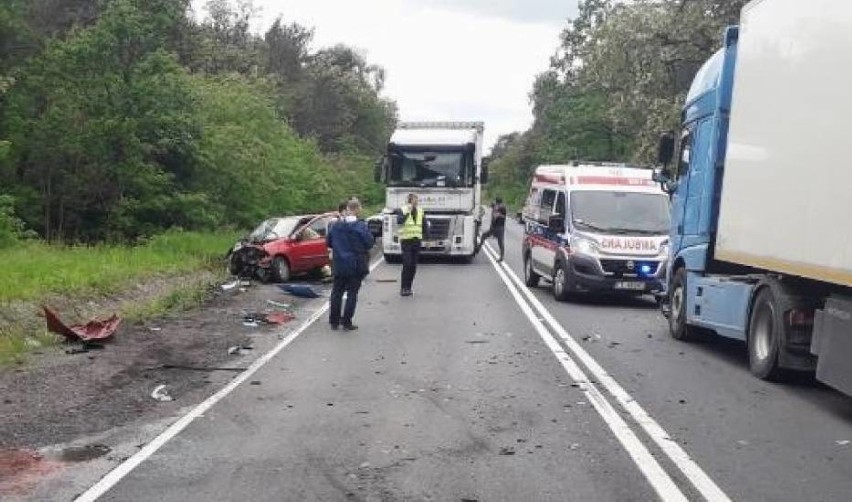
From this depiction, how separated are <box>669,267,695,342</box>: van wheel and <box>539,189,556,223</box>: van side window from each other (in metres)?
5.65

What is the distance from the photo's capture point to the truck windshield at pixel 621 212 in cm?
1741

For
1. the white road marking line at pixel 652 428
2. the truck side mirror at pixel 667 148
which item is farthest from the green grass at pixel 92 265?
the truck side mirror at pixel 667 148

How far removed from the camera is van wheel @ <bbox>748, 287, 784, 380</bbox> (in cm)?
950

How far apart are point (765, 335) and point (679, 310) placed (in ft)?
9.93

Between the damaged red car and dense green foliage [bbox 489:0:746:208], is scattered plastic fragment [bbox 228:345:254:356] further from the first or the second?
dense green foliage [bbox 489:0:746:208]

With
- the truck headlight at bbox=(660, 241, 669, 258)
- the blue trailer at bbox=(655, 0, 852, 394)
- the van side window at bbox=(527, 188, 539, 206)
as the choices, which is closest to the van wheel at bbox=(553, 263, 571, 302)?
the truck headlight at bbox=(660, 241, 669, 258)

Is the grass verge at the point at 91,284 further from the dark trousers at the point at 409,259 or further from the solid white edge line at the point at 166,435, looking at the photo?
the dark trousers at the point at 409,259

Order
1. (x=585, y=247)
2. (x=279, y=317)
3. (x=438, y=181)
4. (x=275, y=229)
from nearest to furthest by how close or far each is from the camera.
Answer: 1. (x=279, y=317)
2. (x=585, y=247)
3. (x=275, y=229)
4. (x=438, y=181)

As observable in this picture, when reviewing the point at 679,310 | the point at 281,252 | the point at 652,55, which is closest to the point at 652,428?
the point at 679,310

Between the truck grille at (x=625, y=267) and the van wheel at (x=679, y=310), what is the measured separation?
3394mm

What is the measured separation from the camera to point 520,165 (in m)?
99.0

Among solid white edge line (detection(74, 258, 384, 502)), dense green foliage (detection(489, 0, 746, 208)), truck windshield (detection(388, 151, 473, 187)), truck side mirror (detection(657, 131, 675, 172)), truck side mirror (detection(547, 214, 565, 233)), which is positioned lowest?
solid white edge line (detection(74, 258, 384, 502))

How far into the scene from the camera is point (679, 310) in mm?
13000

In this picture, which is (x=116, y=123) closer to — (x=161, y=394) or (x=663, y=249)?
(x=663, y=249)
